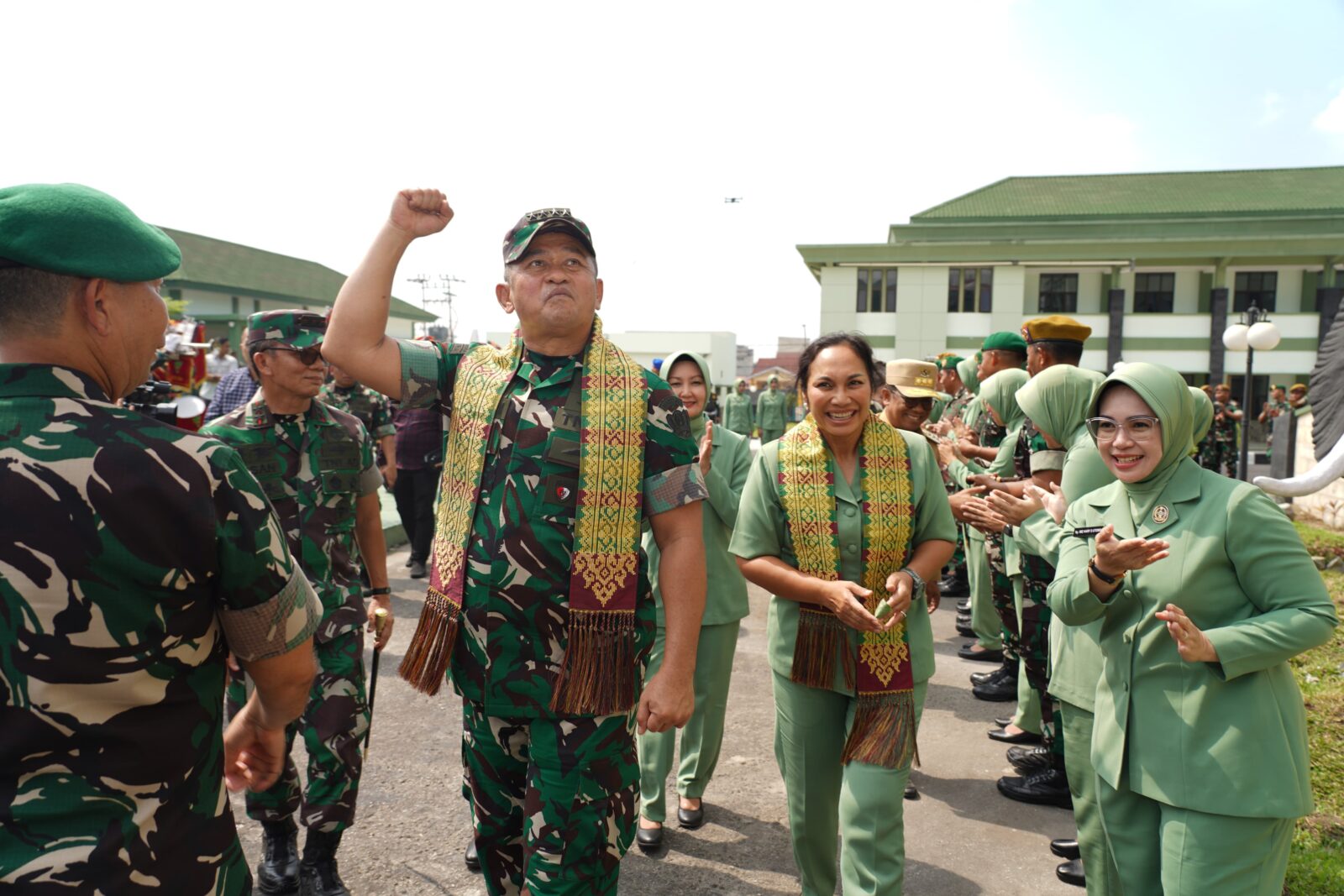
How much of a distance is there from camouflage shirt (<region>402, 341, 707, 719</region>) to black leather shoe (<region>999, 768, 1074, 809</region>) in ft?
9.16

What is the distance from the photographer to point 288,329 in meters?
3.46

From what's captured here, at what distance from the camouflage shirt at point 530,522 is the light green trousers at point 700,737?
58.2 inches

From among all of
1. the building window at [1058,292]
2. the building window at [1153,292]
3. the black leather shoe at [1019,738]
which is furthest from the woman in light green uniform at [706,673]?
the building window at [1153,292]

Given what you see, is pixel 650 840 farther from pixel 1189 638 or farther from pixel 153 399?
pixel 153 399

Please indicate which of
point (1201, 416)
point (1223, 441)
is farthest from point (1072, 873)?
point (1223, 441)

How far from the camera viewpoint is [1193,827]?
2.44 meters

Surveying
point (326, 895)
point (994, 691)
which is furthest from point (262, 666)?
point (994, 691)

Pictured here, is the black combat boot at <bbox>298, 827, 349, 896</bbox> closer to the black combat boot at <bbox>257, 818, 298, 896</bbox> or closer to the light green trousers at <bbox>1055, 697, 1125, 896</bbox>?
the black combat boot at <bbox>257, 818, 298, 896</bbox>

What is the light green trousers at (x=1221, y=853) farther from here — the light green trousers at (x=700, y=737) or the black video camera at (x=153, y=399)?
the black video camera at (x=153, y=399)

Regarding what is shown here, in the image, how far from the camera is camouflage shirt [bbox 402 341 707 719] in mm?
2438

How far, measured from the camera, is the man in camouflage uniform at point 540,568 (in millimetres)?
2402

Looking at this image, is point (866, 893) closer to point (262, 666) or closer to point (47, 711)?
point (262, 666)

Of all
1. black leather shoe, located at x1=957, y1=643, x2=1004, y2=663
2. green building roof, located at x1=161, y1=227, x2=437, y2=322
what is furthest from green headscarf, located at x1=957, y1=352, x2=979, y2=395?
green building roof, located at x1=161, y1=227, x2=437, y2=322

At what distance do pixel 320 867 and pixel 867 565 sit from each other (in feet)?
7.83
